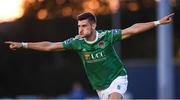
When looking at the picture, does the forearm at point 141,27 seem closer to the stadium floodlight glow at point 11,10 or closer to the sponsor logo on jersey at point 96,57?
the sponsor logo on jersey at point 96,57

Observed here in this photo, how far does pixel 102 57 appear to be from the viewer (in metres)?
11.7

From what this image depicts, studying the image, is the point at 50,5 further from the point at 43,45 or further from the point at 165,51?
the point at 43,45

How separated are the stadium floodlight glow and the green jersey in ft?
94.1

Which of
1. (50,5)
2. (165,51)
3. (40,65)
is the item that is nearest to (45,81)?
(40,65)

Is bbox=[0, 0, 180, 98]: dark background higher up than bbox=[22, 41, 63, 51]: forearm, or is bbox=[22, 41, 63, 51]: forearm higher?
bbox=[22, 41, 63, 51]: forearm

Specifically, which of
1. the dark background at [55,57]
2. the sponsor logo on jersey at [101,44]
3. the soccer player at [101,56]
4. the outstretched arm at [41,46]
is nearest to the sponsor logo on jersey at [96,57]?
the soccer player at [101,56]

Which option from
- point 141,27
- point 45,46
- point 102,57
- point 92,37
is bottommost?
point 102,57

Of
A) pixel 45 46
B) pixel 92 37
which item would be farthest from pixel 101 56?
pixel 45 46

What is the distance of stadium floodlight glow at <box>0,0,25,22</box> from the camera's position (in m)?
40.7

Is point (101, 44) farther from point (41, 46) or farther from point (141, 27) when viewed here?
point (41, 46)

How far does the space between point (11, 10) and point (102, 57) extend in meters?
31.1

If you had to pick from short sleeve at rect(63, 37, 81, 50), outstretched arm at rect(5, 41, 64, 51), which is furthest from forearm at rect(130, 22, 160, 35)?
outstretched arm at rect(5, 41, 64, 51)

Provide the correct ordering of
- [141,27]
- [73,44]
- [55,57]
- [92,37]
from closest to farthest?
[141,27], [92,37], [73,44], [55,57]

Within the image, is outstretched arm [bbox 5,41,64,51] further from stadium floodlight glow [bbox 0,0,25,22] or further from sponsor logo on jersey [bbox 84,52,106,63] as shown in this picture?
stadium floodlight glow [bbox 0,0,25,22]
